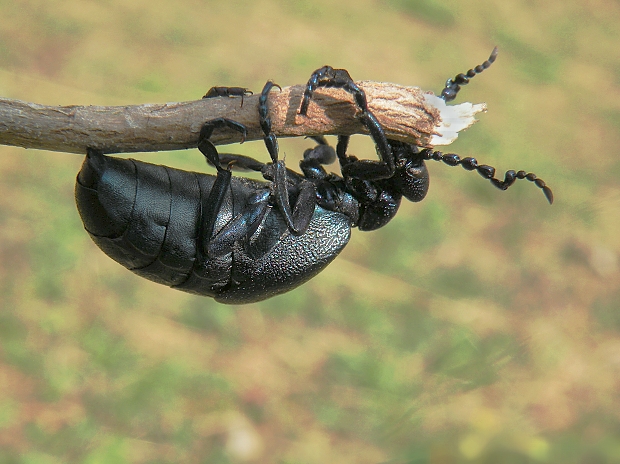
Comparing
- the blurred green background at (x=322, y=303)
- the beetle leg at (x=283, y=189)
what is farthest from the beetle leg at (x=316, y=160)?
the blurred green background at (x=322, y=303)

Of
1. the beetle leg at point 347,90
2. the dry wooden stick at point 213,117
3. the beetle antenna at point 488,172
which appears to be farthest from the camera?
the beetle antenna at point 488,172

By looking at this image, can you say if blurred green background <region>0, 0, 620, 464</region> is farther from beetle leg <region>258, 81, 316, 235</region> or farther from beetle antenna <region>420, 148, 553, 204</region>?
beetle antenna <region>420, 148, 553, 204</region>

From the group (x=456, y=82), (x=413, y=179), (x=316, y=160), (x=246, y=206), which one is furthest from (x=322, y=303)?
(x=456, y=82)

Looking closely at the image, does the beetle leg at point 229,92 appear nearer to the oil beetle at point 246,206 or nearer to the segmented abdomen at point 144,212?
the oil beetle at point 246,206

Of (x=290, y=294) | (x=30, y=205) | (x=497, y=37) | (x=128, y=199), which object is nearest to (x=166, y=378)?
(x=290, y=294)

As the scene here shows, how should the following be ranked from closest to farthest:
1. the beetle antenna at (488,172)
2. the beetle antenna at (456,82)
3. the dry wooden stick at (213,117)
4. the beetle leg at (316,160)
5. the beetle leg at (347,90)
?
the dry wooden stick at (213,117), the beetle leg at (347,90), the beetle antenna at (488,172), the beetle antenna at (456,82), the beetle leg at (316,160)

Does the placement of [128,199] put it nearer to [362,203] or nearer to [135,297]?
[362,203]
